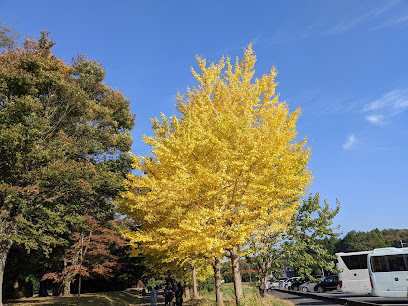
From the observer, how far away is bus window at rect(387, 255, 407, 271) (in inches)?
564

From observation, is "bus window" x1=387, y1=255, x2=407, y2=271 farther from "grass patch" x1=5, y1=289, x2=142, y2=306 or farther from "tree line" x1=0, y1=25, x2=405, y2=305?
"grass patch" x1=5, y1=289, x2=142, y2=306

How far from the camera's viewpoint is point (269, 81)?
1106 cm

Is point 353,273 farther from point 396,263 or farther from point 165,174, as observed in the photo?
point 165,174

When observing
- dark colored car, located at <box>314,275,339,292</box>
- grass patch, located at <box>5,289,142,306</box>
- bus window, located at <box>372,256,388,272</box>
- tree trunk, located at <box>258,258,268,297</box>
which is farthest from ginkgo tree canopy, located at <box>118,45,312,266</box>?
dark colored car, located at <box>314,275,339,292</box>

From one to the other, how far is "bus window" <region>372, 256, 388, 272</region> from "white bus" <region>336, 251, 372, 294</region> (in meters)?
4.97

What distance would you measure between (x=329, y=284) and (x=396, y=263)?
1393 centimetres

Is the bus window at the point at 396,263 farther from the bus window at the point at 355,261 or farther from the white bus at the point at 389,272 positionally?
the bus window at the point at 355,261

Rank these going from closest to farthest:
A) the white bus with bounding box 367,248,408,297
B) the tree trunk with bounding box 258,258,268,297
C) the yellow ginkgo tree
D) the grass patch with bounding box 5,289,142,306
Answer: the yellow ginkgo tree → the white bus with bounding box 367,248,408,297 → the tree trunk with bounding box 258,258,268,297 → the grass patch with bounding box 5,289,142,306

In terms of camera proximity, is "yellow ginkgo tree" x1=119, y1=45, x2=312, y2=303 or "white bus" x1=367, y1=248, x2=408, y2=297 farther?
"white bus" x1=367, y1=248, x2=408, y2=297

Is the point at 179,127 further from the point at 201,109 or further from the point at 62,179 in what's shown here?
the point at 62,179

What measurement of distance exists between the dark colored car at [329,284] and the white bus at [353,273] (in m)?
6.74

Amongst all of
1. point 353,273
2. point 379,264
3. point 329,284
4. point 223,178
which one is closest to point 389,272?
point 379,264

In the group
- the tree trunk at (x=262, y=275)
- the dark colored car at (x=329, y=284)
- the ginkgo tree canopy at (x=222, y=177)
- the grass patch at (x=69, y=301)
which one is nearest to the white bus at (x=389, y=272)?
the tree trunk at (x=262, y=275)

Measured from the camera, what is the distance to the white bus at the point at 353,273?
19.6 metres
